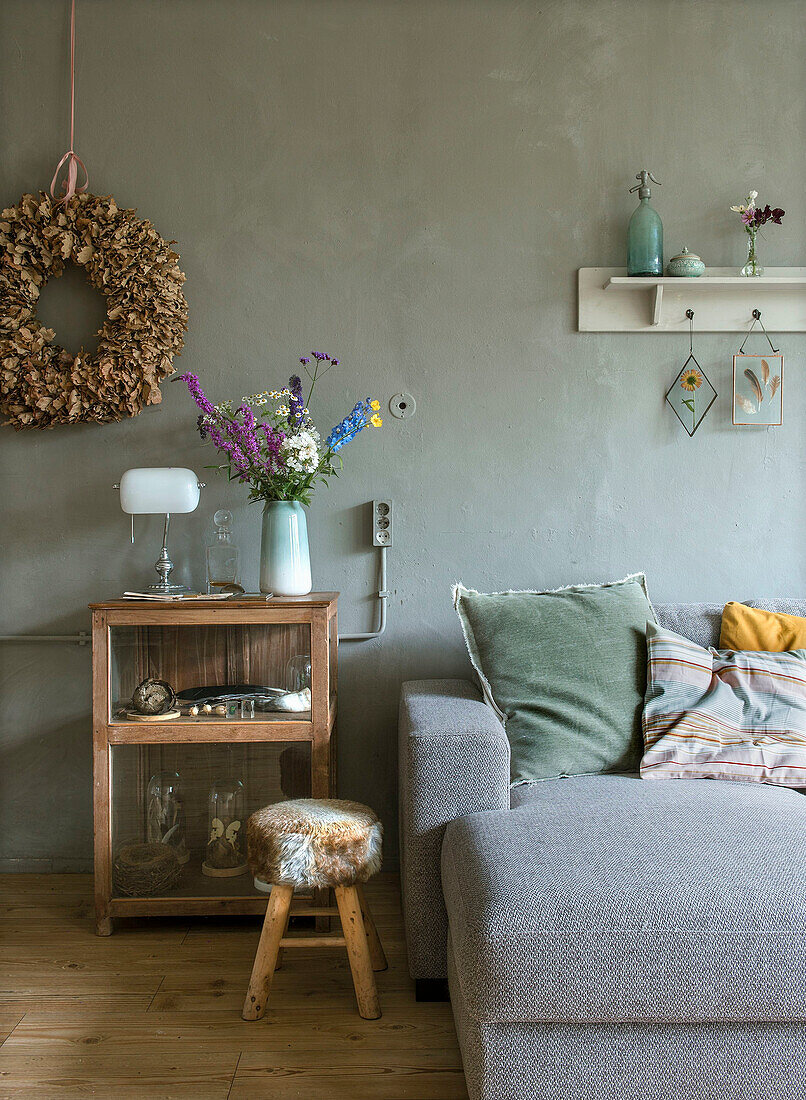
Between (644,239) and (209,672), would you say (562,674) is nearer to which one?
(209,672)

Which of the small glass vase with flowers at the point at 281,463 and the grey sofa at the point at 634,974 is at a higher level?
the small glass vase with flowers at the point at 281,463

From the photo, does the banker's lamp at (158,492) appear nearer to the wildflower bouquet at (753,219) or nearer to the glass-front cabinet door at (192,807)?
the glass-front cabinet door at (192,807)

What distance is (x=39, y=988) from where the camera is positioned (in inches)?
74.9

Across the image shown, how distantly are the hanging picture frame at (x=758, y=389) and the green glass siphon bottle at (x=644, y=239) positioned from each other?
408 mm

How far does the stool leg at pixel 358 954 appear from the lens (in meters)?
1.78

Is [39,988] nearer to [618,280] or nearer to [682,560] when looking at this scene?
[682,560]

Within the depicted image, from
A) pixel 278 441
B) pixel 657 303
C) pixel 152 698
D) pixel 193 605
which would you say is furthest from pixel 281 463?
pixel 657 303

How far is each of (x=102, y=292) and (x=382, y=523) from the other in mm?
1100

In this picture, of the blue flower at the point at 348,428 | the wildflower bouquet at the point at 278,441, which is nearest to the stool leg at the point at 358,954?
the wildflower bouquet at the point at 278,441

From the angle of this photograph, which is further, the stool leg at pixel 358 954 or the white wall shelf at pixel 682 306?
the white wall shelf at pixel 682 306

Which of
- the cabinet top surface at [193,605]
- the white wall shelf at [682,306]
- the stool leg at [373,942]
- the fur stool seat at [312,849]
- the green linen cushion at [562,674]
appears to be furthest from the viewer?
the white wall shelf at [682,306]

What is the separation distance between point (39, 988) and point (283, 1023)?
1.99 ft

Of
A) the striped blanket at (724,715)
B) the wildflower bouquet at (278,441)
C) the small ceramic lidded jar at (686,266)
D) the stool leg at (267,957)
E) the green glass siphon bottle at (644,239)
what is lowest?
the stool leg at (267,957)

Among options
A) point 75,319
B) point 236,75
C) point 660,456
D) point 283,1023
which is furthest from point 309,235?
point 283,1023
